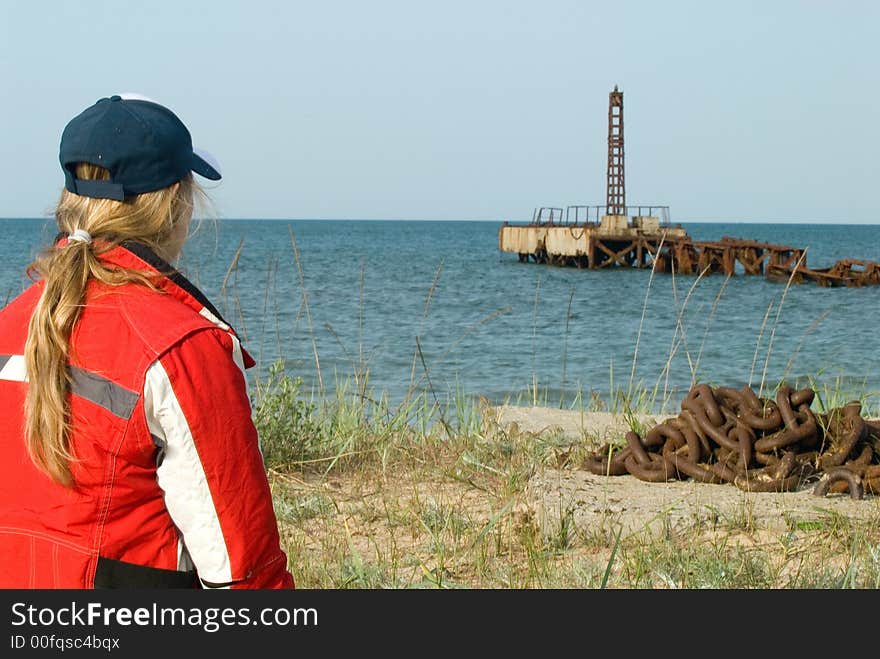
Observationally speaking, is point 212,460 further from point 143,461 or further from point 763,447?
point 763,447

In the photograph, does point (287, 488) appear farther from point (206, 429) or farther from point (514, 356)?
point (514, 356)

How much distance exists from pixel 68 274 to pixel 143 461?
0.37 metres

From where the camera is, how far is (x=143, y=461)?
1844mm

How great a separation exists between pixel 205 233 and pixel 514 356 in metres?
13.9

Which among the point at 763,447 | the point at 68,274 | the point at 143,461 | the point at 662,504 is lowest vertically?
the point at 662,504

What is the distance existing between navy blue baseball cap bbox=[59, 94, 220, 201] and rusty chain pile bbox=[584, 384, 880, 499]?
3.46 meters

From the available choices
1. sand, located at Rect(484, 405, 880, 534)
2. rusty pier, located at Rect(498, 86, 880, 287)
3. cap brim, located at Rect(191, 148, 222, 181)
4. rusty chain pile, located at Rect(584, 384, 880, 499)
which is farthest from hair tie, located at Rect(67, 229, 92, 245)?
rusty pier, located at Rect(498, 86, 880, 287)

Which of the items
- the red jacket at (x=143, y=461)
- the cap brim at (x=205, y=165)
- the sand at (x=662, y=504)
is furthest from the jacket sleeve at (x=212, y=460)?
the sand at (x=662, y=504)

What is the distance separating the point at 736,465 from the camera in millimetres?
4855

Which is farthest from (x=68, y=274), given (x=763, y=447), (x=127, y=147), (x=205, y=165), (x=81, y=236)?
(x=763, y=447)

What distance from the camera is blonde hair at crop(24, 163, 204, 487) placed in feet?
5.90

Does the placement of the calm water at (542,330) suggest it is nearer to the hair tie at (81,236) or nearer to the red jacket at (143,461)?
the hair tie at (81,236)

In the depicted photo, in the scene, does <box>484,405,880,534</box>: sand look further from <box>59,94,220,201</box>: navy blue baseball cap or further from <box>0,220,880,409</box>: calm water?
<box>59,94,220,201</box>: navy blue baseball cap

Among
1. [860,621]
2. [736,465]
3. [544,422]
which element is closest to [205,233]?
[860,621]
